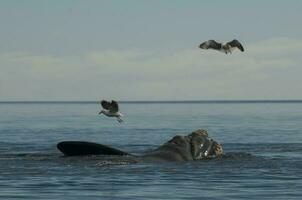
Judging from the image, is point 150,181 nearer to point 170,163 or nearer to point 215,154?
point 170,163

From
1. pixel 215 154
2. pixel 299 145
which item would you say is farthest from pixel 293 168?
pixel 299 145

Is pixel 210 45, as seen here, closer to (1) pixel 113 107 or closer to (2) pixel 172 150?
(2) pixel 172 150

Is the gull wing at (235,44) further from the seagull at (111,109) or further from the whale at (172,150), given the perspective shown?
the seagull at (111,109)

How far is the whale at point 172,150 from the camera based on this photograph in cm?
2673

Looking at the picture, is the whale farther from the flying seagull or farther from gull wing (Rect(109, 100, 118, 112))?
the flying seagull

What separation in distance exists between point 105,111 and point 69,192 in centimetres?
915

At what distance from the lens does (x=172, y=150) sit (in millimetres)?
27375

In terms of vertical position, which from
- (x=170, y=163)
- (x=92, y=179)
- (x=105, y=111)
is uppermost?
(x=105, y=111)

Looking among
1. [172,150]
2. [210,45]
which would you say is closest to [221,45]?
[210,45]

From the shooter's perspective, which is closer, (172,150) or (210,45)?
(210,45)

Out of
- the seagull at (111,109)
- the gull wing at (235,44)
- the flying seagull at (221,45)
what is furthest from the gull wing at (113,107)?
the gull wing at (235,44)

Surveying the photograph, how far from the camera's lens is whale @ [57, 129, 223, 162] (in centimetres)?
2673

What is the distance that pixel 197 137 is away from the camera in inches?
1106

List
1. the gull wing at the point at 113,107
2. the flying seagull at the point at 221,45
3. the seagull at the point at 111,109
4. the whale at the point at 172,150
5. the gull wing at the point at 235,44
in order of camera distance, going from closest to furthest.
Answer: the flying seagull at the point at 221,45 → the gull wing at the point at 235,44 → the whale at the point at 172,150 → the seagull at the point at 111,109 → the gull wing at the point at 113,107
